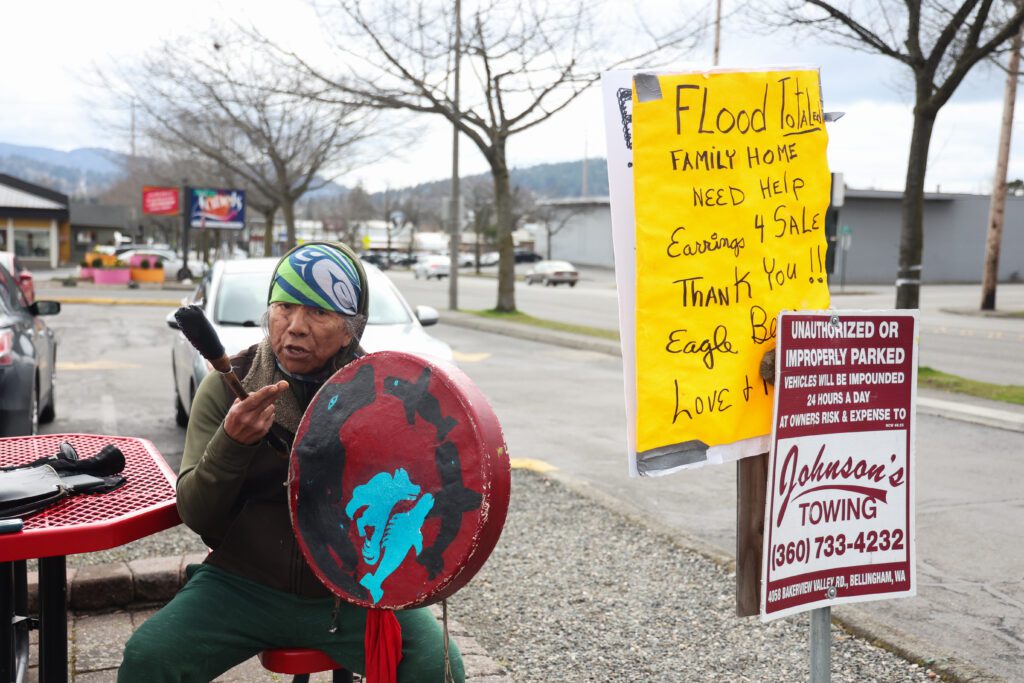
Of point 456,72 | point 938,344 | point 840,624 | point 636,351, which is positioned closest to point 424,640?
point 636,351

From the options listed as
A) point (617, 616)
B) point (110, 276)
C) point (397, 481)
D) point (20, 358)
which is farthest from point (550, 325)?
point (110, 276)

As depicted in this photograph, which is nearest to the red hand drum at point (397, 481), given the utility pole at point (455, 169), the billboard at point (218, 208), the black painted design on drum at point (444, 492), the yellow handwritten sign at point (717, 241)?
the black painted design on drum at point (444, 492)

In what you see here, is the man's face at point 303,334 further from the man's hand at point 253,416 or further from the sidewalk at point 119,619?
the sidewalk at point 119,619

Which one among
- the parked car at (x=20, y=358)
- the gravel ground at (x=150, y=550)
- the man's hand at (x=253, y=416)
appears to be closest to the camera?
the man's hand at (x=253, y=416)

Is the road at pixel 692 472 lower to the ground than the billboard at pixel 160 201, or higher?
lower

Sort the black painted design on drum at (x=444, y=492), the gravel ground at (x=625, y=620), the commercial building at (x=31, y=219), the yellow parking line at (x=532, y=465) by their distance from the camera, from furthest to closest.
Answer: the commercial building at (x=31, y=219)
the yellow parking line at (x=532, y=465)
the gravel ground at (x=625, y=620)
the black painted design on drum at (x=444, y=492)

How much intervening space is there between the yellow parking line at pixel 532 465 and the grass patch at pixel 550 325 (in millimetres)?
9777

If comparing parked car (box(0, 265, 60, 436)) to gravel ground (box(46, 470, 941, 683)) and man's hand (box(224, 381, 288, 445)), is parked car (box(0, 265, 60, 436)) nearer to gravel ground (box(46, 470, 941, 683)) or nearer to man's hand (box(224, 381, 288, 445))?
gravel ground (box(46, 470, 941, 683))

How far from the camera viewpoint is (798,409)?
8.77ft

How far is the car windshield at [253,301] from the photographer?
25.6 ft

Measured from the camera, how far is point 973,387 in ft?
37.4

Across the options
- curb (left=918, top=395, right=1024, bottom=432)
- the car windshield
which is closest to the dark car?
curb (left=918, top=395, right=1024, bottom=432)

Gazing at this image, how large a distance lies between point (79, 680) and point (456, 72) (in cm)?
1921

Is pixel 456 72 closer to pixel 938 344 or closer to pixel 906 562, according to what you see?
pixel 938 344
